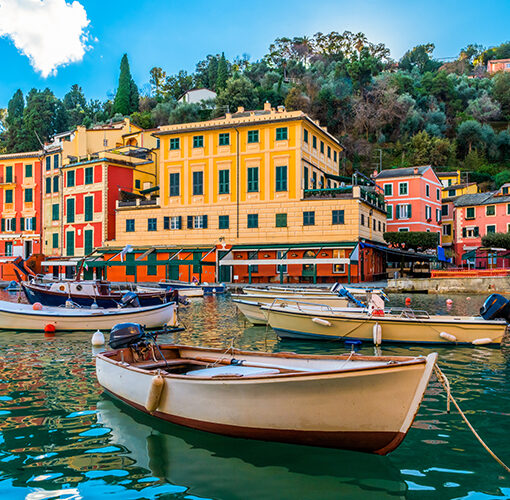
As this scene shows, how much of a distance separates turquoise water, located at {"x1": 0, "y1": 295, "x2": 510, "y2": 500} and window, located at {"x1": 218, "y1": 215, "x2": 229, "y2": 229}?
3356 cm

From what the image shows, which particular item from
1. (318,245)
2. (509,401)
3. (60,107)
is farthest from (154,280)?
(60,107)

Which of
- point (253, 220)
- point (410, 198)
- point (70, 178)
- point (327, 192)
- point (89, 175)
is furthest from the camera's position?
point (410, 198)

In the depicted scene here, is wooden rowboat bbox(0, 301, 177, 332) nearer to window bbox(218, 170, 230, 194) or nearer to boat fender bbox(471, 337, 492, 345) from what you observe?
boat fender bbox(471, 337, 492, 345)

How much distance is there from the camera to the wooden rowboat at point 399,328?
14.1m

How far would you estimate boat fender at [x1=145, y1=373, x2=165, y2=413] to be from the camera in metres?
7.16

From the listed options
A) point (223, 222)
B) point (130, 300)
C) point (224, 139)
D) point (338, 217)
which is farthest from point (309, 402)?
point (224, 139)

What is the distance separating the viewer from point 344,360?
756cm

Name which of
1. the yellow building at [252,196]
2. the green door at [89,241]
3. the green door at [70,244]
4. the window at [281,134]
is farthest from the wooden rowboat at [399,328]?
the green door at [70,244]

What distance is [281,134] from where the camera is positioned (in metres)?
41.9

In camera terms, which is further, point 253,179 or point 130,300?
point 253,179

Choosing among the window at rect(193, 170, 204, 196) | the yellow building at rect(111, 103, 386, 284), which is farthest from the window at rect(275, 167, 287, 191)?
the window at rect(193, 170, 204, 196)

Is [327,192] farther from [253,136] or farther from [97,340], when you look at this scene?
[97,340]

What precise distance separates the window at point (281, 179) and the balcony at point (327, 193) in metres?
1.91

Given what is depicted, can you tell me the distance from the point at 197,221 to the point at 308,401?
39040 millimetres
